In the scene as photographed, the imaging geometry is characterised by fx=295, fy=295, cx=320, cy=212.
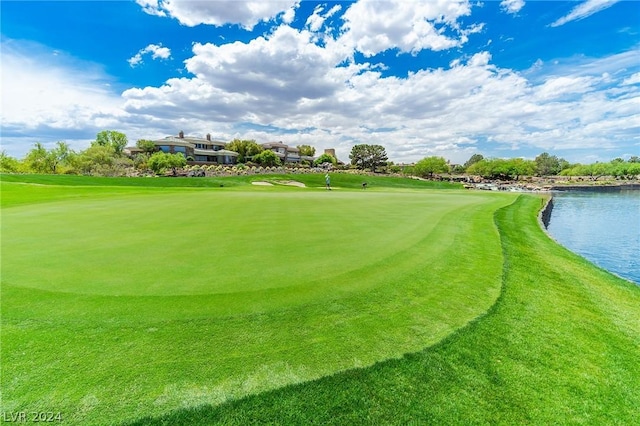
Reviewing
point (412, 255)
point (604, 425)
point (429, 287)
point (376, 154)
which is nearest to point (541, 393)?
point (604, 425)

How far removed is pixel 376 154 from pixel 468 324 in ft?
345

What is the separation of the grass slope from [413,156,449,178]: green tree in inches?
3660

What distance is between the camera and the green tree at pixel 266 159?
84.9 m

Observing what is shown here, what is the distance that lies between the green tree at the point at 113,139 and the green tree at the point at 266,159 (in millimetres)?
34019

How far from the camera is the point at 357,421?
2.60m

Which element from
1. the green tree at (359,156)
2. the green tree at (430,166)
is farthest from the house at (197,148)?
the green tree at (430,166)

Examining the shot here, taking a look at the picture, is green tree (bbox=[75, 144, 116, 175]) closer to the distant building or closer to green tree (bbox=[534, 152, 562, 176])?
the distant building

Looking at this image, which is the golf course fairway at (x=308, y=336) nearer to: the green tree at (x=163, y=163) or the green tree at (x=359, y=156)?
the green tree at (x=163, y=163)

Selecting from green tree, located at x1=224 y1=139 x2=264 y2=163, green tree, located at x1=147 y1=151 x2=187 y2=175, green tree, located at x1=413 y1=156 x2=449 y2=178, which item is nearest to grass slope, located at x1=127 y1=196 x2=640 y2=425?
green tree, located at x1=147 y1=151 x2=187 y2=175

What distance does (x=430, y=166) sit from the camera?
92.4 metres

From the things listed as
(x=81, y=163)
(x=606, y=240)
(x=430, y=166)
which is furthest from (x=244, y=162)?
(x=606, y=240)

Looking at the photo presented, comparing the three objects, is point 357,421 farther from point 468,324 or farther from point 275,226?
point 275,226

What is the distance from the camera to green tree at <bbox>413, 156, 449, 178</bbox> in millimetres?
92250

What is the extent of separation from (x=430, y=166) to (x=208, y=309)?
96729 millimetres
